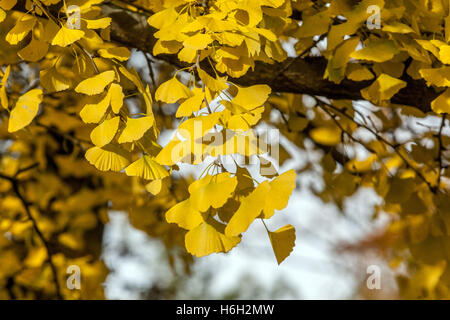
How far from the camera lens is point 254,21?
0.70 metres

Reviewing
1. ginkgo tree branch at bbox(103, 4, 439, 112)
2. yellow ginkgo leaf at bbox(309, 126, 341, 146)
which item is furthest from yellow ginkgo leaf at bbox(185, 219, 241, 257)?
yellow ginkgo leaf at bbox(309, 126, 341, 146)

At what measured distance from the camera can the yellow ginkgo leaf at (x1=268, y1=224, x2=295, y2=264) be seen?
→ 0.69 m

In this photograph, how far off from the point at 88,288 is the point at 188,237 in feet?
3.89

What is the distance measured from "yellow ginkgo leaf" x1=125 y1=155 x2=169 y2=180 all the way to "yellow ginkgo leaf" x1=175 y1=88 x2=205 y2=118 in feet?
0.28

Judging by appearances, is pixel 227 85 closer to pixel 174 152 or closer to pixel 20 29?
pixel 174 152

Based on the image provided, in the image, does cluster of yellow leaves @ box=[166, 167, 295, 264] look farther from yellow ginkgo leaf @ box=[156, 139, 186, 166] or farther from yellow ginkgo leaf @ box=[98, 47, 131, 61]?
yellow ginkgo leaf @ box=[98, 47, 131, 61]

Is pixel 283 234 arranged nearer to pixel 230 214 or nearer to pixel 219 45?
pixel 230 214

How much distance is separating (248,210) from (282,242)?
101 millimetres

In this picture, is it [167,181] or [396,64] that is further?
[396,64]

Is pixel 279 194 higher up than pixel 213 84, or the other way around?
pixel 213 84

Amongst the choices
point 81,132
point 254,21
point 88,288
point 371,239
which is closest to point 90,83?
point 254,21

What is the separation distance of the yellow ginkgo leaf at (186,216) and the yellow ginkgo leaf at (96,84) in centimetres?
21

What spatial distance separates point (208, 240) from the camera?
2.18ft

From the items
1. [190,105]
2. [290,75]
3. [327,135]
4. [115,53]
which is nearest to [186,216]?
[190,105]
